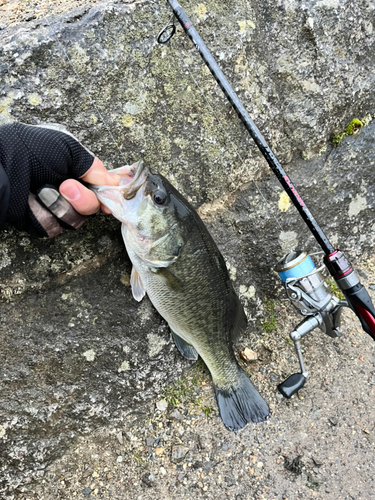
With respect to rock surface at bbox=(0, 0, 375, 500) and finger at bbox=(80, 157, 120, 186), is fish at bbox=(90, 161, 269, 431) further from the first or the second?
rock surface at bbox=(0, 0, 375, 500)

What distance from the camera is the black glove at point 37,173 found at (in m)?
2.19

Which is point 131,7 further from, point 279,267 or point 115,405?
point 115,405

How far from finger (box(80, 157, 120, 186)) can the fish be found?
42 mm

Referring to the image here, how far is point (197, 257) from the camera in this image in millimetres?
2668

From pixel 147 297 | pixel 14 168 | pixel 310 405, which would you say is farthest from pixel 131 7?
pixel 310 405

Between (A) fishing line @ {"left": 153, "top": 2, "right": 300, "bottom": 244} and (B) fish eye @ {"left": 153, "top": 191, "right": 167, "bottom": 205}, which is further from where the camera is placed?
(A) fishing line @ {"left": 153, "top": 2, "right": 300, "bottom": 244}

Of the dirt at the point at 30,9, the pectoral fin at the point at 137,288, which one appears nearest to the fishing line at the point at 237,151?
Result: the dirt at the point at 30,9

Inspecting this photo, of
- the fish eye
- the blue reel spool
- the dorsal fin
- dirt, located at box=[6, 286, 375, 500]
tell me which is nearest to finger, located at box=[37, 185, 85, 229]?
the fish eye

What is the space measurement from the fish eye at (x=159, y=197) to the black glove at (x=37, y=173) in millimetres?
434

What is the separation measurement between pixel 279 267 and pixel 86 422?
176cm

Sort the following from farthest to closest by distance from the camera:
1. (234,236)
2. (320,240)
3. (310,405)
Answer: (234,236) < (310,405) < (320,240)

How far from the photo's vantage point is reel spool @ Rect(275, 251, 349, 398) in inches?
110

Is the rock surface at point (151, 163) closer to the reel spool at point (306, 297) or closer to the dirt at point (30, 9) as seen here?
the dirt at point (30, 9)

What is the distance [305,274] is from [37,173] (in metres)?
1.82
